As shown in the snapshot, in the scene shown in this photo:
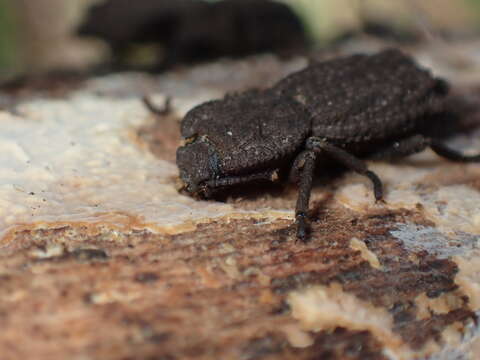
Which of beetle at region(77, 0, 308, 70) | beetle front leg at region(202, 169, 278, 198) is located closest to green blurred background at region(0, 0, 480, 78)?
beetle at region(77, 0, 308, 70)

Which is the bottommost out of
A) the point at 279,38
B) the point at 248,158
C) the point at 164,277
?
the point at 164,277

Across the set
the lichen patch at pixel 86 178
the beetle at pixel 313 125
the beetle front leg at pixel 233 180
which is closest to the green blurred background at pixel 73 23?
the beetle at pixel 313 125

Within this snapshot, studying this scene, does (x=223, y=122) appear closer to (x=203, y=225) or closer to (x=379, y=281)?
(x=203, y=225)

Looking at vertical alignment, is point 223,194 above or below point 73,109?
below

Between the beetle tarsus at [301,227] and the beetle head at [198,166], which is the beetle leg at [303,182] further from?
A: the beetle head at [198,166]

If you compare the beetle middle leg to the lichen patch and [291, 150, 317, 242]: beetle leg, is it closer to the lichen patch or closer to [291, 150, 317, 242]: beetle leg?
[291, 150, 317, 242]: beetle leg

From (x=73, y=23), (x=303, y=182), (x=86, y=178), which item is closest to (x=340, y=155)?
(x=303, y=182)

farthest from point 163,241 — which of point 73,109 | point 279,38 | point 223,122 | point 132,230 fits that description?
point 279,38
